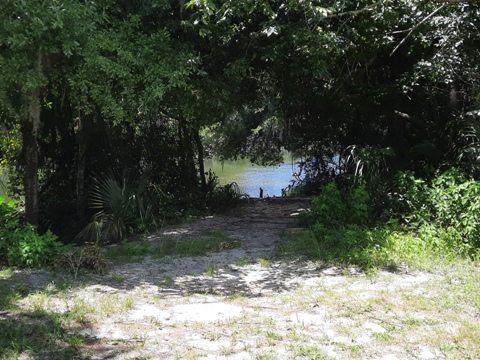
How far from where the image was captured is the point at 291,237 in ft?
26.1

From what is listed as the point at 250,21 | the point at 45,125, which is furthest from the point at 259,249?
the point at 45,125

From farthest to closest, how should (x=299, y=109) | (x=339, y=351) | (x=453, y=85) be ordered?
(x=299, y=109) < (x=453, y=85) < (x=339, y=351)

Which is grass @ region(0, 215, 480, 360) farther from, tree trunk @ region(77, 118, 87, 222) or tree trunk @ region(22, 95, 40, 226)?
tree trunk @ region(77, 118, 87, 222)

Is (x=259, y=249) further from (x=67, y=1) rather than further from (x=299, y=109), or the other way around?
(x=299, y=109)

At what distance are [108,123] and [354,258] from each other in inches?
251

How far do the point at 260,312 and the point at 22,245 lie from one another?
313 centimetres

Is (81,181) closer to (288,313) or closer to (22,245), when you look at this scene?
(22,245)

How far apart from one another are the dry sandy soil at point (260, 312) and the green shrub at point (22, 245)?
2.66ft

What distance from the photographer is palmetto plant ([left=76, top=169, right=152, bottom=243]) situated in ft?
29.1

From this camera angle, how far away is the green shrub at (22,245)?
6.10 m

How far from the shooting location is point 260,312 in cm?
478

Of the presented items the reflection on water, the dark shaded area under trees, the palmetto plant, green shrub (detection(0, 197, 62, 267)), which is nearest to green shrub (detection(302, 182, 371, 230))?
the dark shaded area under trees

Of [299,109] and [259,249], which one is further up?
[299,109]

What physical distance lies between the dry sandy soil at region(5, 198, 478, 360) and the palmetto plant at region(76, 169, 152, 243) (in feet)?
6.90
